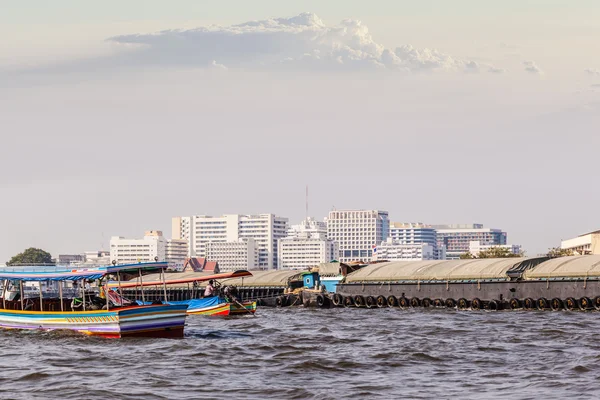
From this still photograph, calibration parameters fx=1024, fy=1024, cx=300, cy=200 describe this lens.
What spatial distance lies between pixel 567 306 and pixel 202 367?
1380 inches

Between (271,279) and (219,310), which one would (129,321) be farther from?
(271,279)

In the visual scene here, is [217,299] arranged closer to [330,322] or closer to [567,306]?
[330,322]

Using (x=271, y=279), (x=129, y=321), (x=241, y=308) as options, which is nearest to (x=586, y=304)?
(x=241, y=308)

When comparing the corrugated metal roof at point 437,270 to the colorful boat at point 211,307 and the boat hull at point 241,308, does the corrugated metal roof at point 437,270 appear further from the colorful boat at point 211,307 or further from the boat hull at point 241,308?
the colorful boat at point 211,307

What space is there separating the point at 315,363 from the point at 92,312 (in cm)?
1070

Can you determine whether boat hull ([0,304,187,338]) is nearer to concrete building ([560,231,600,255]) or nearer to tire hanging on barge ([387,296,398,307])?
tire hanging on barge ([387,296,398,307])

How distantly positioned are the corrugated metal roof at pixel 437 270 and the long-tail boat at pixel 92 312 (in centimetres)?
3096

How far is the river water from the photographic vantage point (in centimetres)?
2556

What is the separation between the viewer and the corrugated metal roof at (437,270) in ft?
218

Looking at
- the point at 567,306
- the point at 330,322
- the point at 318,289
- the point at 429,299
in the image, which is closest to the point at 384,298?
the point at 429,299

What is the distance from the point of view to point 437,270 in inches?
2793

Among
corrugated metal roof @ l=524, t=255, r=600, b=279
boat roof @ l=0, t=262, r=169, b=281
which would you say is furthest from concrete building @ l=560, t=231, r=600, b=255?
boat roof @ l=0, t=262, r=169, b=281

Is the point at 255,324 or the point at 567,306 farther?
the point at 567,306

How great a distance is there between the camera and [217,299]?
187 ft
